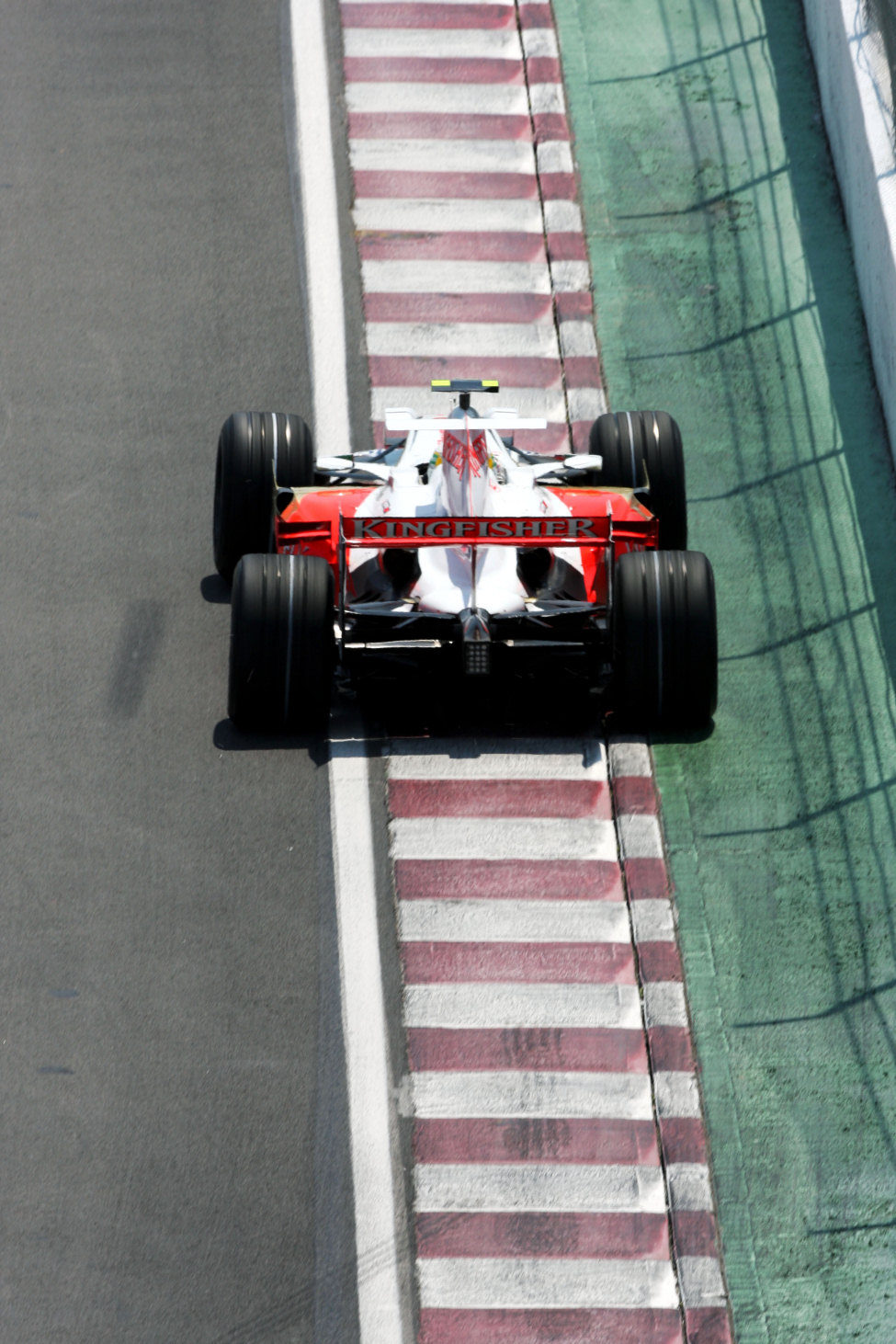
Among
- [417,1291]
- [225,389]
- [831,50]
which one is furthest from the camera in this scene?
[831,50]

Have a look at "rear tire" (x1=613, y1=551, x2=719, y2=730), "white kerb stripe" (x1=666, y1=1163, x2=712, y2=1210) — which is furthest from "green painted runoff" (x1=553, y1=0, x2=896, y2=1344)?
"rear tire" (x1=613, y1=551, x2=719, y2=730)

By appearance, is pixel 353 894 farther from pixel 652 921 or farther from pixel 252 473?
pixel 252 473

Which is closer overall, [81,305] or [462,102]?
[81,305]

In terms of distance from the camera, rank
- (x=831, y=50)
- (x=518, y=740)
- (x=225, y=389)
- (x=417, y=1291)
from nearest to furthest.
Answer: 1. (x=417, y=1291)
2. (x=518, y=740)
3. (x=225, y=389)
4. (x=831, y=50)

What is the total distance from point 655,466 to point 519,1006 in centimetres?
462

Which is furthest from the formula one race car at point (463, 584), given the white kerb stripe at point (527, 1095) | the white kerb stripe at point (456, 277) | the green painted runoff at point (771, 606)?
the white kerb stripe at point (456, 277)

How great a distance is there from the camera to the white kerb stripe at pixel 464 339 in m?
17.5

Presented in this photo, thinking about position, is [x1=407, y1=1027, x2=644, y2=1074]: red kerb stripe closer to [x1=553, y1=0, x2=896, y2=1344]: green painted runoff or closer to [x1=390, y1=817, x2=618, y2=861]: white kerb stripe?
[x1=553, y1=0, x2=896, y2=1344]: green painted runoff

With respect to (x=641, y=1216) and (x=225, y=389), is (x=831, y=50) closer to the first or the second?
(x=225, y=389)

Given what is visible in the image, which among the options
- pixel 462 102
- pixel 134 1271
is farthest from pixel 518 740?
pixel 462 102

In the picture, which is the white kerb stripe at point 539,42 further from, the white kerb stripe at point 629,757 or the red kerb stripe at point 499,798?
the red kerb stripe at point 499,798

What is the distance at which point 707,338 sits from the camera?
17516mm

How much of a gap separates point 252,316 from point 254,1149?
8.51m

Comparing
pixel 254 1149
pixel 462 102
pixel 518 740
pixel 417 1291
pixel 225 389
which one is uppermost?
pixel 462 102
